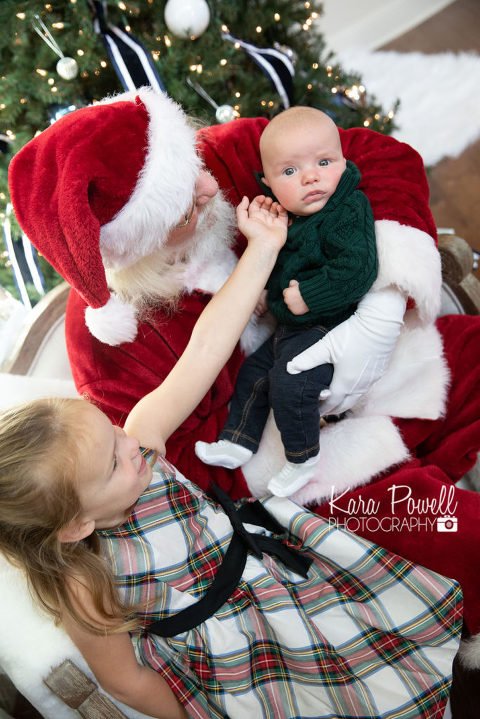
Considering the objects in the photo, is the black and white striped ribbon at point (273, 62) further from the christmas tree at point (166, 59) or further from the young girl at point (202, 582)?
the young girl at point (202, 582)

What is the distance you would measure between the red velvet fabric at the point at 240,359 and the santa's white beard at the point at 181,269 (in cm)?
5

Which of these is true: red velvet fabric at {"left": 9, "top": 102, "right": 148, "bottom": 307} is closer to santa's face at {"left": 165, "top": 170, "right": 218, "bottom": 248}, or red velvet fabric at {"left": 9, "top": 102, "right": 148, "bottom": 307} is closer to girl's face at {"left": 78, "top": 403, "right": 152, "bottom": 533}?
santa's face at {"left": 165, "top": 170, "right": 218, "bottom": 248}

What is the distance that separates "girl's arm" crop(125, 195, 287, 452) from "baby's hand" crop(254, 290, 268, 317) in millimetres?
157

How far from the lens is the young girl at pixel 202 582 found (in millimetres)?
1012

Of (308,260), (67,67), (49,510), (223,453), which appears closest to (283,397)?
(223,453)

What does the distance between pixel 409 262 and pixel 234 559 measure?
74 cm

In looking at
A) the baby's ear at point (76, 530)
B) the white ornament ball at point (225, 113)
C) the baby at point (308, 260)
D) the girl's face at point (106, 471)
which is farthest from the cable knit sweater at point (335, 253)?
the white ornament ball at point (225, 113)

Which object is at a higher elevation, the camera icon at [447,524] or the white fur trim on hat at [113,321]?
the white fur trim on hat at [113,321]

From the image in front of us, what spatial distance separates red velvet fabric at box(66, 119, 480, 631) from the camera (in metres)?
1.33

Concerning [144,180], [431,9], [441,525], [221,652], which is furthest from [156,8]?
[431,9]

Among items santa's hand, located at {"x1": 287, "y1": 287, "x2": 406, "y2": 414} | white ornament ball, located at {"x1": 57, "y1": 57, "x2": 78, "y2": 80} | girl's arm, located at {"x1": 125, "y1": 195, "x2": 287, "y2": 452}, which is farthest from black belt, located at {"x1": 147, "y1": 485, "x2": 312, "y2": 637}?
white ornament ball, located at {"x1": 57, "y1": 57, "x2": 78, "y2": 80}

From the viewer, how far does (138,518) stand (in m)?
1.16

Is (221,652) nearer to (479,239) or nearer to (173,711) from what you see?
(173,711)

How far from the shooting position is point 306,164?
4.07 ft
